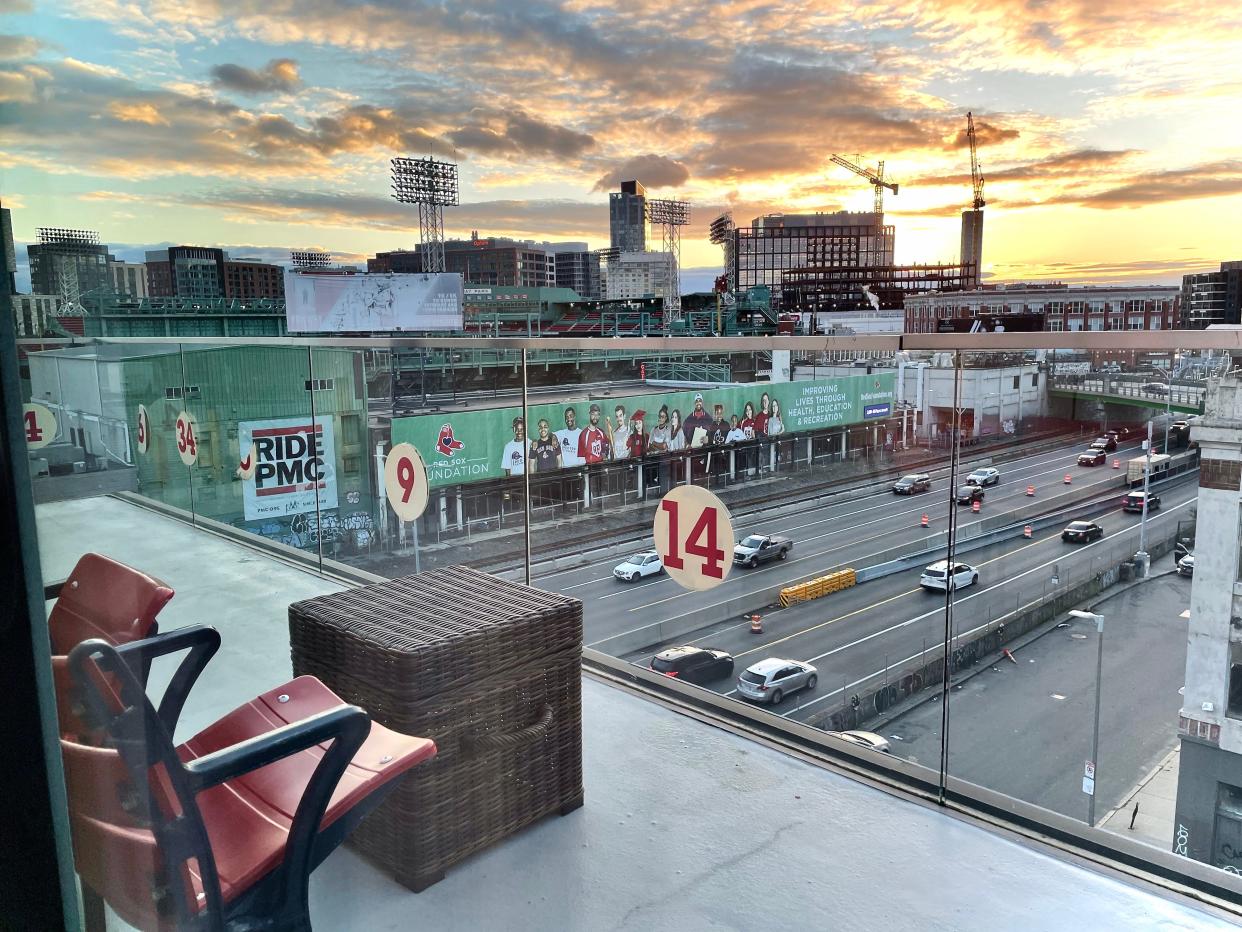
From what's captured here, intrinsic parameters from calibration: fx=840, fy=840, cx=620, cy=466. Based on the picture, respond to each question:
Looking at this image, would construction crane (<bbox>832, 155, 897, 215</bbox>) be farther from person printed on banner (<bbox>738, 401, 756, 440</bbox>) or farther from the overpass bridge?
the overpass bridge

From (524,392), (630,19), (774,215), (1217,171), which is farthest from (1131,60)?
(524,392)

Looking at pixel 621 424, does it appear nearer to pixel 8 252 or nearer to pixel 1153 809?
pixel 1153 809

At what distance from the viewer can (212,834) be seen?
923 millimetres

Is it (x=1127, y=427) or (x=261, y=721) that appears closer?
(x=261, y=721)

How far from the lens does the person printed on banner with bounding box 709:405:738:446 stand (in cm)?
207

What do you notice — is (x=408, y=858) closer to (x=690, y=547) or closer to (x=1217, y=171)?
(x=690, y=547)

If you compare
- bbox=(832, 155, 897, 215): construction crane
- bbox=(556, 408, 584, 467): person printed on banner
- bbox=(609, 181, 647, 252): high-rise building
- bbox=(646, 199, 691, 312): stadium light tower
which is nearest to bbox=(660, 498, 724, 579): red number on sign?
bbox=(556, 408, 584, 467): person printed on banner

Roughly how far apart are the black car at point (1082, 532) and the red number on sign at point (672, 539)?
2.79ft

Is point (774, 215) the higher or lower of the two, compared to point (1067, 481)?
higher

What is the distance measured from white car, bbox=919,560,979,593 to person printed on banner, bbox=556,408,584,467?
A: 1.10 metres

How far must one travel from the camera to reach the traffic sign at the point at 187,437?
3727 millimetres

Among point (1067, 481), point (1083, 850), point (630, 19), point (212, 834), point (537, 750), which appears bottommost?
point (1083, 850)

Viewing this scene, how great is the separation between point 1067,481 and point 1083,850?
65 cm

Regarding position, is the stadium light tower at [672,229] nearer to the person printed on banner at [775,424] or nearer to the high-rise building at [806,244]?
the high-rise building at [806,244]
